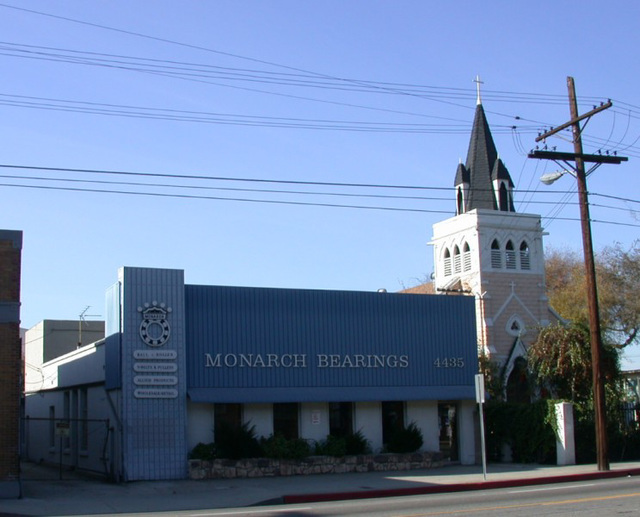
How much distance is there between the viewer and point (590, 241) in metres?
27.4

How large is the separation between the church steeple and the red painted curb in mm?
18163

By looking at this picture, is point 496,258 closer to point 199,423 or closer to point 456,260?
point 456,260

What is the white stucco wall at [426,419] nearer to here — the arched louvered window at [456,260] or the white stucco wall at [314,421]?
the white stucco wall at [314,421]

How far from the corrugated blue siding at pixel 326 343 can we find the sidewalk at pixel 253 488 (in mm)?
2796

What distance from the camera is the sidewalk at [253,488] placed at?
2033 cm

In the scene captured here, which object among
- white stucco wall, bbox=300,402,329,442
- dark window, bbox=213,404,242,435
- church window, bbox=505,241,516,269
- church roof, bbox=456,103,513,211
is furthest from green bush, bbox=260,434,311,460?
church roof, bbox=456,103,513,211

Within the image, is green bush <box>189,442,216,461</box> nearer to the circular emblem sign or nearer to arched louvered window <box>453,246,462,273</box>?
the circular emblem sign

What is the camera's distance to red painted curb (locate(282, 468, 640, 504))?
21531 mm

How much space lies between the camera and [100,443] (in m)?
28.4

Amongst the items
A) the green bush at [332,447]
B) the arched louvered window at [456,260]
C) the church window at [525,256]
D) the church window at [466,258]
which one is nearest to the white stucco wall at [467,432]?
the green bush at [332,447]

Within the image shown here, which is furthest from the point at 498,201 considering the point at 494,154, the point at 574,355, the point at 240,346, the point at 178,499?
the point at 178,499

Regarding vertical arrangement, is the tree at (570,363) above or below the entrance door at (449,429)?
above

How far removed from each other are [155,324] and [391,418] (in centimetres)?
853

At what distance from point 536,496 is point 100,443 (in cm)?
1436
